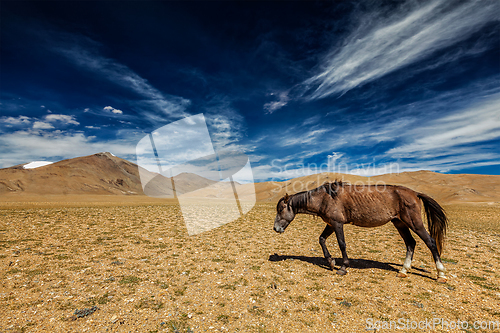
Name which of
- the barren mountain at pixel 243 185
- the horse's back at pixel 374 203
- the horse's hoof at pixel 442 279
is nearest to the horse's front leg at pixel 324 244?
the horse's back at pixel 374 203

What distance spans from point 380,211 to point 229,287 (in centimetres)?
586

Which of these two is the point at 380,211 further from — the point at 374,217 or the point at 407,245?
the point at 407,245

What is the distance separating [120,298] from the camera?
18.8 ft

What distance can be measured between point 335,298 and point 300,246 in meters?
5.76

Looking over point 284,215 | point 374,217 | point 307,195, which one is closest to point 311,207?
point 307,195

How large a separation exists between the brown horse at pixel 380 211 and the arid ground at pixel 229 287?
105 cm

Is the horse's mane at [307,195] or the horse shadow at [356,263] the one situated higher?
the horse's mane at [307,195]

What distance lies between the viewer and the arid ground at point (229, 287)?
4.73 m

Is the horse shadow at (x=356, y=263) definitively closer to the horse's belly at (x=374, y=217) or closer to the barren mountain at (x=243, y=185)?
the horse's belly at (x=374, y=217)

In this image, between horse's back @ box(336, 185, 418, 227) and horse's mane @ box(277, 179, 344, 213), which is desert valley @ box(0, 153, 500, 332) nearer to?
horse's back @ box(336, 185, 418, 227)

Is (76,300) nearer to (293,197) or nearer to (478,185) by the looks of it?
(293,197)

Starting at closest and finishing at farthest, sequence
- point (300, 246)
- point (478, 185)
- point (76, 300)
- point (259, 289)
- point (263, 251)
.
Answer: point (76, 300) < point (259, 289) < point (263, 251) < point (300, 246) < point (478, 185)

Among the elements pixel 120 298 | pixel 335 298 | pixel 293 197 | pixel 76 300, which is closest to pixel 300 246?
pixel 293 197

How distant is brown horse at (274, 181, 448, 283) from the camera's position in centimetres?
684
